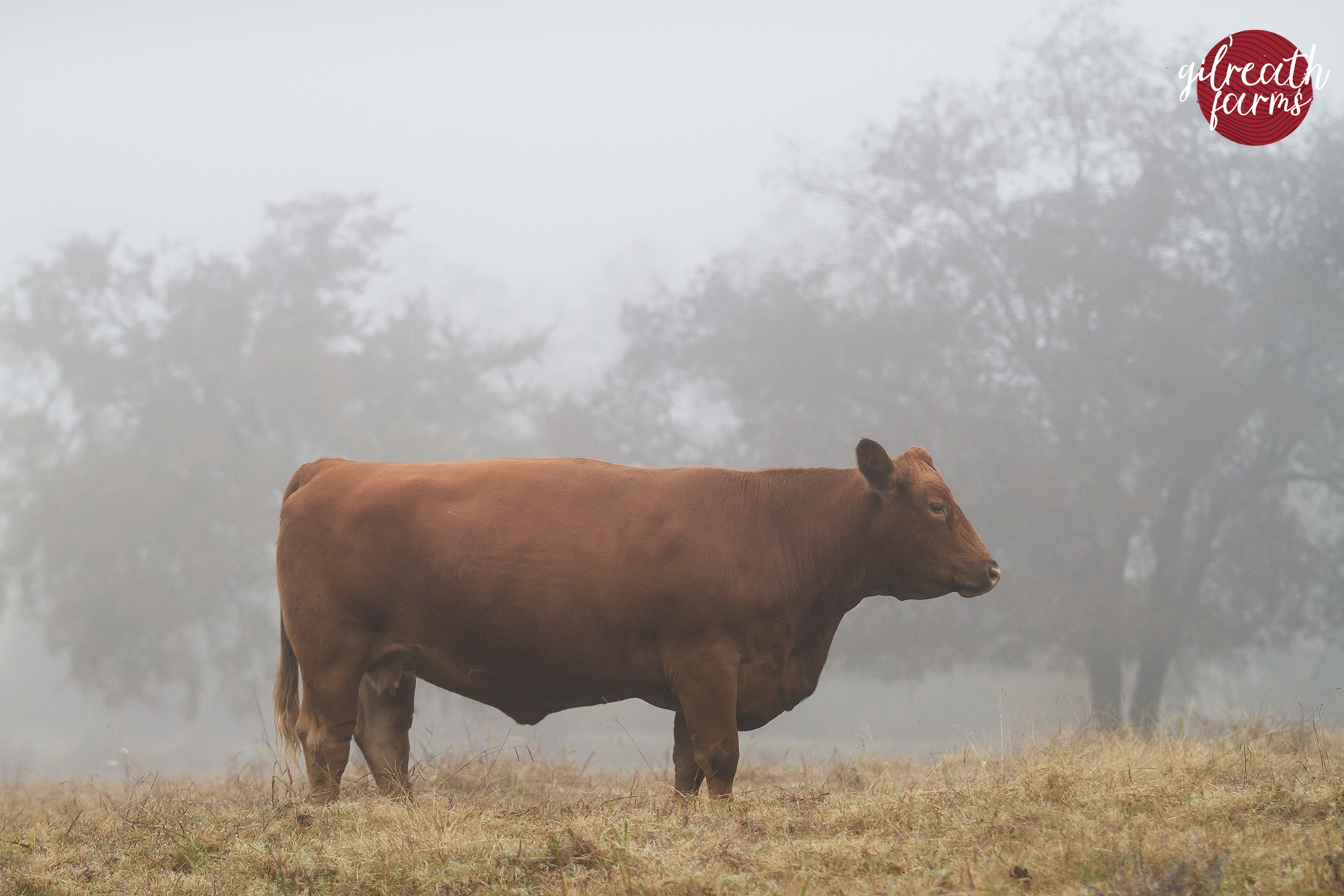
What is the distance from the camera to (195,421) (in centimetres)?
2905

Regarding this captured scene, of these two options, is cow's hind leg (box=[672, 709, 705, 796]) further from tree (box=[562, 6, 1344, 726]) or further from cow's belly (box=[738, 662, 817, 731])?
tree (box=[562, 6, 1344, 726])

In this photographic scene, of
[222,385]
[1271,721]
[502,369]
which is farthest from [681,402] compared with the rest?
[1271,721]

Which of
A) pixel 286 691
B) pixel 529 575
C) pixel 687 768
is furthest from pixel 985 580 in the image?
pixel 286 691

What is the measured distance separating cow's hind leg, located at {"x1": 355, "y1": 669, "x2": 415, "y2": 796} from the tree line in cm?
1468

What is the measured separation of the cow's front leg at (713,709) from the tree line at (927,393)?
48.7 ft

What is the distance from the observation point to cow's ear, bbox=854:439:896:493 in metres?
6.14

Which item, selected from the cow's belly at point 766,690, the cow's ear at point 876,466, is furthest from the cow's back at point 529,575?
the cow's ear at point 876,466

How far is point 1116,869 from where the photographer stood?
12.1ft

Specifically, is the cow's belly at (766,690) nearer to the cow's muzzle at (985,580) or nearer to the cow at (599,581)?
the cow at (599,581)

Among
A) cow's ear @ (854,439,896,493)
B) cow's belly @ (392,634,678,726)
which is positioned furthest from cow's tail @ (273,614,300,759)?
cow's ear @ (854,439,896,493)

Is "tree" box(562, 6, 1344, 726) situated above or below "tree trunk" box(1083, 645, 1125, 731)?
above

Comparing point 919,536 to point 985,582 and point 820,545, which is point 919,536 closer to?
point 985,582

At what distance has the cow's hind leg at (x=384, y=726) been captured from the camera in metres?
6.57

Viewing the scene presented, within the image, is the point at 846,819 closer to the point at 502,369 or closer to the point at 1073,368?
the point at 1073,368
